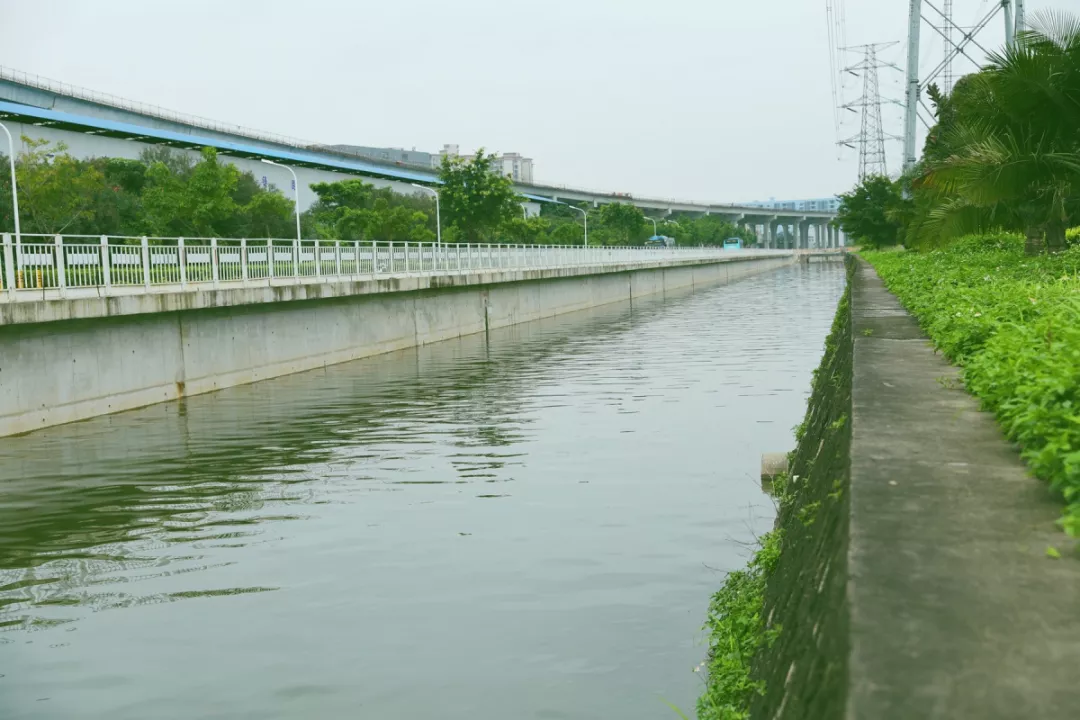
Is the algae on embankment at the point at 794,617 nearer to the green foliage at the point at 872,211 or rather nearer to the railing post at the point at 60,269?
the railing post at the point at 60,269

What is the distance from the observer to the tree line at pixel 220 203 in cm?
4428

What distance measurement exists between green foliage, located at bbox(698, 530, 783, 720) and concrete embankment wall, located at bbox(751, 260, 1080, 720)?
172 mm

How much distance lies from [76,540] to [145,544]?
862 mm

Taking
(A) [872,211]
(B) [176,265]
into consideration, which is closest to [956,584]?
(B) [176,265]

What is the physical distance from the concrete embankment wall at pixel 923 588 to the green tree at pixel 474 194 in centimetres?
6215

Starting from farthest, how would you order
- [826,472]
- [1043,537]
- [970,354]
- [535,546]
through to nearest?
[535,546] → [970,354] → [826,472] → [1043,537]

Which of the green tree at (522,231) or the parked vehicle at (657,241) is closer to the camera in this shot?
the green tree at (522,231)

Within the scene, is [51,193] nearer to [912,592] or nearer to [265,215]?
[265,215]

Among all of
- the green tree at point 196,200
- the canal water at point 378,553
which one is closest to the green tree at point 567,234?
the green tree at point 196,200

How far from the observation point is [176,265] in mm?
22156

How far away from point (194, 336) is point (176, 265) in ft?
4.73

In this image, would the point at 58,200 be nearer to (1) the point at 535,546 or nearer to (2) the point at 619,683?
(1) the point at 535,546

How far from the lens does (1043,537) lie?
386 cm

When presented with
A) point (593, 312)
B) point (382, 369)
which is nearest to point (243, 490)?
point (382, 369)
